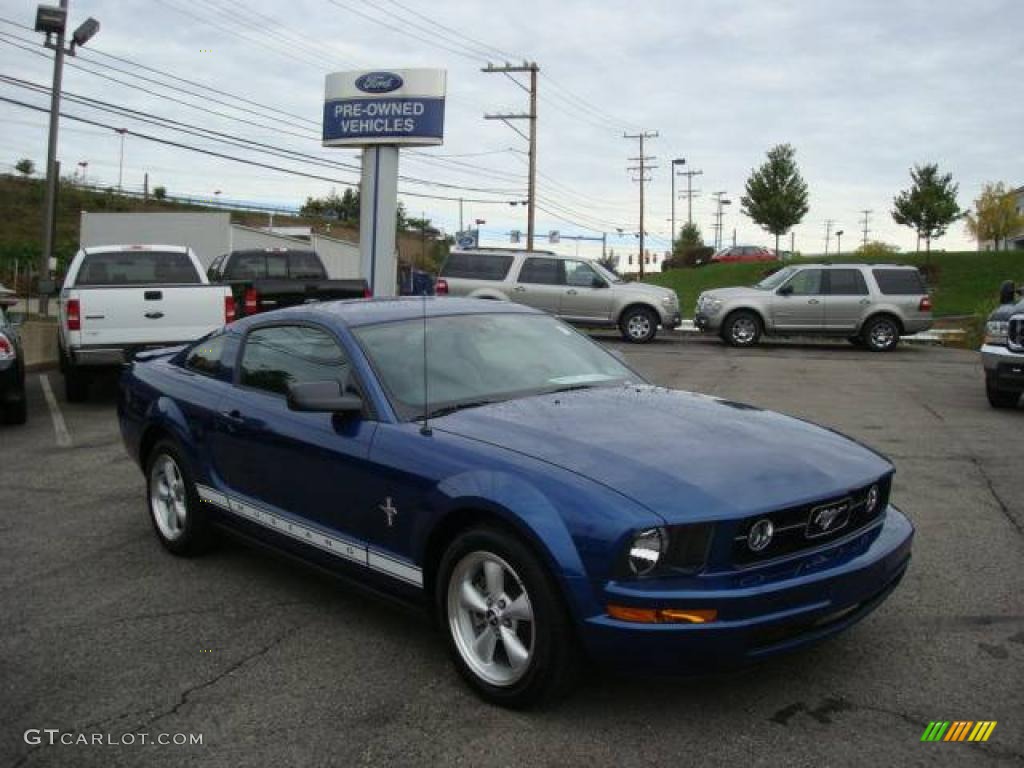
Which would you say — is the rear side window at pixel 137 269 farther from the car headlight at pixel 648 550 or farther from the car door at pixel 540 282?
the car headlight at pixel 648 550

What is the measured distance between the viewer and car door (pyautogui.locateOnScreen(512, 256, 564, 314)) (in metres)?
21.5

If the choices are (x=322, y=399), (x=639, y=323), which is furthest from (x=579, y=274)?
(x=322, y=399)

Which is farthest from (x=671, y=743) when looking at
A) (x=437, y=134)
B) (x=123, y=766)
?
(x=437, y=134)

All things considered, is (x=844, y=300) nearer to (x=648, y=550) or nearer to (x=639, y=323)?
(x=639, y=323)

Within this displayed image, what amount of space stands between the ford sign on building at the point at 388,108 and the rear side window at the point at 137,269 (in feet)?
40.4

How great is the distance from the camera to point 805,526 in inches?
131

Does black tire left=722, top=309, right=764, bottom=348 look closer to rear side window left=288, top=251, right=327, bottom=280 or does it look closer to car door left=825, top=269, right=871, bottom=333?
car door left=825, top=269, right=871, bottom=333

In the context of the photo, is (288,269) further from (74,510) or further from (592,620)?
(592,620)

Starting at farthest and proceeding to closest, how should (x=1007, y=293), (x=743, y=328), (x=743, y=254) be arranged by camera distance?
1. (x=743, y=254)
2. (x=743, y=328)
3. (x=1007, y=293)

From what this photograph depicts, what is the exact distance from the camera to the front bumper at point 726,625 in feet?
9.96

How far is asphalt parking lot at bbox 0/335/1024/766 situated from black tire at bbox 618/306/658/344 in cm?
1543

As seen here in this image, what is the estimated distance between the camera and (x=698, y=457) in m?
3.45

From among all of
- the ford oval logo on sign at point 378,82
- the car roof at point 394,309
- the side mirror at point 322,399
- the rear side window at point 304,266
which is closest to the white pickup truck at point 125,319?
the car roof at point 394,309

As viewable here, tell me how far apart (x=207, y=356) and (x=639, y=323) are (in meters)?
16.9
